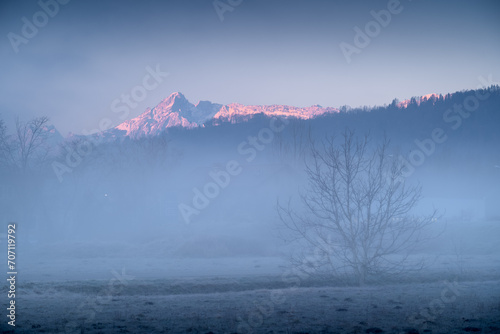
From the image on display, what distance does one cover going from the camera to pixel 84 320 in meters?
12.3

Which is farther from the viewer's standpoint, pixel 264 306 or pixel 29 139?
pixel 29 139

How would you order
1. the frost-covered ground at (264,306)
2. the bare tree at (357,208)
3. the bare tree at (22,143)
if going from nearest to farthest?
the frost-covered ground at (264,306) → the bare tree at (357,208) → the bare tree at (22,143)

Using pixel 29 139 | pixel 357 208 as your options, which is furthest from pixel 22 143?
pixel 357 208

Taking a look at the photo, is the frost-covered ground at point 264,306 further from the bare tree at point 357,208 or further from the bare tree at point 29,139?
the bare tree at point 29,139

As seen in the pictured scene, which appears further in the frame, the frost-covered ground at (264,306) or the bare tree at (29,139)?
the bare tree at (29,139)

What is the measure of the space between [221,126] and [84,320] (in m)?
114

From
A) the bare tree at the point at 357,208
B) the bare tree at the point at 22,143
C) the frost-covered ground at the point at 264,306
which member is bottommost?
the frost-covered ground at the point at 264,306

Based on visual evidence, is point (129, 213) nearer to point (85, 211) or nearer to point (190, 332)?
point (85, 211)

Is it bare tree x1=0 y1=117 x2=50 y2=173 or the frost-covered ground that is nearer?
the frost-covered ground

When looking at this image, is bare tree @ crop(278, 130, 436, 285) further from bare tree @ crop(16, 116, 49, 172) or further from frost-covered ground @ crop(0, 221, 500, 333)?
bare tree @ crop(16, 116, 49, 172)

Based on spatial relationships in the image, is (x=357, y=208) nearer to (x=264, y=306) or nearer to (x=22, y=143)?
(x=264, y=306)

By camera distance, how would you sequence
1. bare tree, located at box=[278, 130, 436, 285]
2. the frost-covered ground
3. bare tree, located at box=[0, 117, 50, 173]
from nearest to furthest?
1. the frost-covered ground
2. bare tree, located at box=[278, 130, 436, 285]
3. bare tree, located at box=[0, 117, 50, 173]

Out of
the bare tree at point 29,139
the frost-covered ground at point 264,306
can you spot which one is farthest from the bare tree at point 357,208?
the bare tree at point 29,139

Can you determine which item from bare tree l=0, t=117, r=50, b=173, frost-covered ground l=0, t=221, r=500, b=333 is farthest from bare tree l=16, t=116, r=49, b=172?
frost-covered ground l=0, t=221, r=500, b=333
